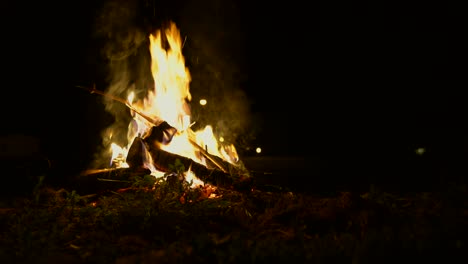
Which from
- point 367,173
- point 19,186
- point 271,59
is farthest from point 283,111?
→ point 19,186

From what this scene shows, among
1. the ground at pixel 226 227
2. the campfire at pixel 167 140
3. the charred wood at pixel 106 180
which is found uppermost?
the campfire at pixel 167 140

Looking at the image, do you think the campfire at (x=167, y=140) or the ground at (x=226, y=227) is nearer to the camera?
the ground at (x=226, y=227)

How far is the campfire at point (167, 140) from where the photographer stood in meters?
6.41

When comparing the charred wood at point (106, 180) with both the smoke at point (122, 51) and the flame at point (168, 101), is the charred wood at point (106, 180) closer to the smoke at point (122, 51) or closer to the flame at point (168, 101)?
the flame at point (168, 101)

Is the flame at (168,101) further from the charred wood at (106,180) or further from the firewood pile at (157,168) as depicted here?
the charred wood at (106,180)

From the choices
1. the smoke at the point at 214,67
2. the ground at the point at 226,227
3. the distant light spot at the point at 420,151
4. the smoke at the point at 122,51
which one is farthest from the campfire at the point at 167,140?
the distant light spot at the point at 420,151

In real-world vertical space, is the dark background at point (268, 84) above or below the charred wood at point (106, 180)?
above

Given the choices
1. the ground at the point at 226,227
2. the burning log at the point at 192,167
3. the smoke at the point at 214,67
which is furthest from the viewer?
the smoke at the point at 214,67

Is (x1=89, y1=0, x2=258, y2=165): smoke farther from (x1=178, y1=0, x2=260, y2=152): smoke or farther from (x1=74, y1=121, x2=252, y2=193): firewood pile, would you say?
(x1=74, y1=121, x2=252, y2=193): firewood pile

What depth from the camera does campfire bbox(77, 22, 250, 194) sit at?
6.41 m

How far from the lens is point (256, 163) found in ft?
36.9

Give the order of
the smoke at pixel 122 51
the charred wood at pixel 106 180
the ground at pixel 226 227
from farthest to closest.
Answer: the smoke at pixel 122 51 → the charred wood at pixel 106 180 → the ground at pixel 226 227

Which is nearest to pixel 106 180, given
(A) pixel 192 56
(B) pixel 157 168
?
(B) pixel 157 168

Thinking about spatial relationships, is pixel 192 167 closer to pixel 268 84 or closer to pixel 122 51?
pixel 122 51
